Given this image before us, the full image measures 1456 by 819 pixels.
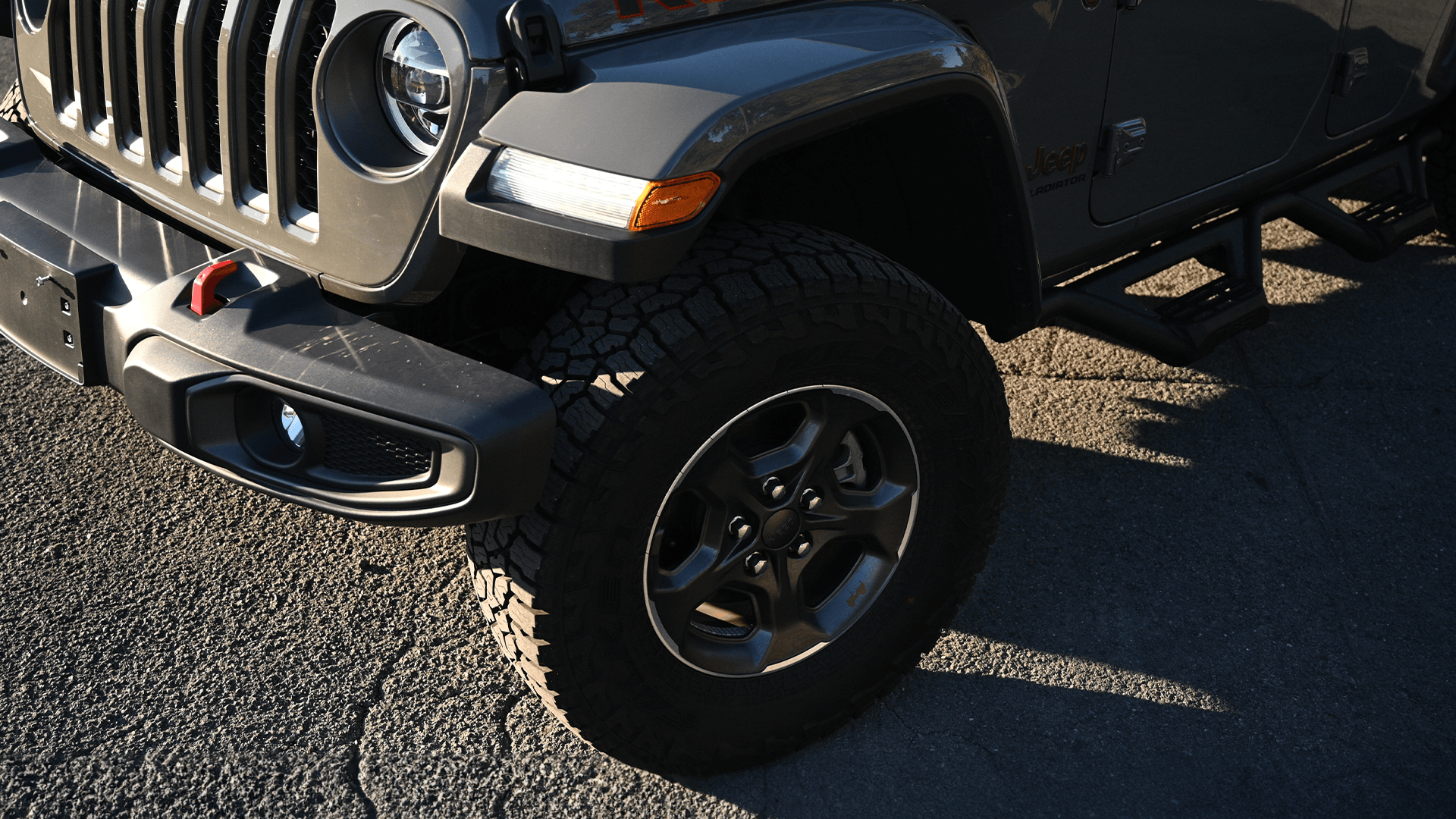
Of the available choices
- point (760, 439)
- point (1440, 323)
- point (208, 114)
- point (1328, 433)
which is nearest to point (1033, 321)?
point (760, 439)

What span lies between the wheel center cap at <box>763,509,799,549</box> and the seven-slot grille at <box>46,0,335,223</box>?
0.94m

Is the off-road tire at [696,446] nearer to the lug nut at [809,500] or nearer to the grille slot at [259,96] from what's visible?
the lug nut at [809,500]

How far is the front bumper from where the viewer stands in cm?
159

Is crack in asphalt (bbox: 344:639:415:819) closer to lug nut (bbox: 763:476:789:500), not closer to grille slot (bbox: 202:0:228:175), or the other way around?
lug nut (bbox: 763:476:789:500)

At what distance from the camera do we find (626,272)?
63.8 inches

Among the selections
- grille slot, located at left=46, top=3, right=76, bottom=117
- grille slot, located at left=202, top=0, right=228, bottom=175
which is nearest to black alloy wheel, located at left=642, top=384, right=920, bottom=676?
grille slot, located at left=202, top=0, right=228, bottom=175

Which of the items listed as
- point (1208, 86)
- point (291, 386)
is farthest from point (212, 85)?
point (1208, 86)

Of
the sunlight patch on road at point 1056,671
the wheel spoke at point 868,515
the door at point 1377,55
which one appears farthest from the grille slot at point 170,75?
the door at point 1377,55

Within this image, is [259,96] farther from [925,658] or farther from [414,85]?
[925,658]

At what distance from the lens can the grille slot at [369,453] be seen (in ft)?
5.56

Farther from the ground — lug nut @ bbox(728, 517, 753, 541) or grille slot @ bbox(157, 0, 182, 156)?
grille slot @ bbox(157, 0, 182, 156)

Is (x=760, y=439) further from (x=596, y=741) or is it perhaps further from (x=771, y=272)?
(x=596, y=741)

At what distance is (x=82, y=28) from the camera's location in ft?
7.47

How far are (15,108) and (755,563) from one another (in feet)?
6.91
